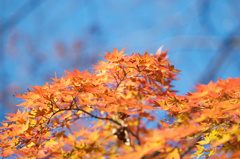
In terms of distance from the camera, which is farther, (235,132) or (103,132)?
(103,132)

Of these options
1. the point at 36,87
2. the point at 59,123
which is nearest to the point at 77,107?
the point at 59,123

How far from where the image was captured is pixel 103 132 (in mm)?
2746

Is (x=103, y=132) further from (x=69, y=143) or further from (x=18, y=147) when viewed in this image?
(x=18, y=147)

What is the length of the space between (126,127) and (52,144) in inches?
29.5

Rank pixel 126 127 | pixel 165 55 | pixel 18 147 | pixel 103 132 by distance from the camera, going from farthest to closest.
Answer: pixel 103 132 → pixel 126 127 → pixel 165 55 → pixel 18 147

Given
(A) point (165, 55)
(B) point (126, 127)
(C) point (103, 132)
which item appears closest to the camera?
(A) point (165, 55)

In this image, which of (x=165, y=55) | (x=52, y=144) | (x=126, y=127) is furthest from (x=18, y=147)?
(x=165, y=55)

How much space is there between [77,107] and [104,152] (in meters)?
0.65

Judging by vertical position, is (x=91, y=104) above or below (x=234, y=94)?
above

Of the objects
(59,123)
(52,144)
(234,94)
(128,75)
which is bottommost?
(234,94)

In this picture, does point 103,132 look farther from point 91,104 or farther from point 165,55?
point 165,55

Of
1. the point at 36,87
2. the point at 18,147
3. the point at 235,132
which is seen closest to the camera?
the point at 235,132

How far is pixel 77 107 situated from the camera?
75.1 inches

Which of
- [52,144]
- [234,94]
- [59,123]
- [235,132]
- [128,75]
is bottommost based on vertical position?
[235,132]
